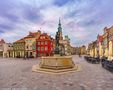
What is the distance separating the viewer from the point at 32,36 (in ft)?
266

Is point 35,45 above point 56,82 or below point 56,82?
above

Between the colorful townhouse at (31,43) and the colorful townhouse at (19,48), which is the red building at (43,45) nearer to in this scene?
the colorful townhouse at (31,43)

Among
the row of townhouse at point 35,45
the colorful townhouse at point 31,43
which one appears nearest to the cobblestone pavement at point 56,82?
the row of townhouse at point 35,45

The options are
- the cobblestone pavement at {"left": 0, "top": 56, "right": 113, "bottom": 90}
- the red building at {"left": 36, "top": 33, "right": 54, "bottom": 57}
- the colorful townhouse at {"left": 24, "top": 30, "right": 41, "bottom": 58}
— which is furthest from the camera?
the red building at {"left": 36, "top": 33, "right": 54, "bottom": 57}

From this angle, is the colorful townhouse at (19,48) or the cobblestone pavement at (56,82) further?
the colorful townhouse at (19,48)

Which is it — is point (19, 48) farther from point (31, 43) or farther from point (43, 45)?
point (43, 45)

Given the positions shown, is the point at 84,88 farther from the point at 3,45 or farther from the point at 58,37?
the point at 3,45

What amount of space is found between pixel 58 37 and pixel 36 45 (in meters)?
50.1

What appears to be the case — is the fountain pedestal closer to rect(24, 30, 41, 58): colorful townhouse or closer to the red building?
the red building

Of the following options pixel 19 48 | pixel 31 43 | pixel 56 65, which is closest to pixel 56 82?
pixel 56 65

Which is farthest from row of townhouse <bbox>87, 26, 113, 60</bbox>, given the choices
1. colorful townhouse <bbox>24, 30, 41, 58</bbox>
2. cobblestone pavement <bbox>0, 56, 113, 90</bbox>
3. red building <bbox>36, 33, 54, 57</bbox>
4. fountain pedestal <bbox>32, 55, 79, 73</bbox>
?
colorful townhouse <bbox>24, 30, 41, 58</bbox>

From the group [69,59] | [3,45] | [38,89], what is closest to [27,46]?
[3,45]

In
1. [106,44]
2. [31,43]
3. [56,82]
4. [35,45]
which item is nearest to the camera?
[56,82]

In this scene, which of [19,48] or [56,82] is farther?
[19,48]
